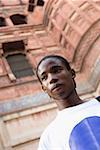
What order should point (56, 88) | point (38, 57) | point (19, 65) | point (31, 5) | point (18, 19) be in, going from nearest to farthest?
1. point (56, 88)
2. point (19, 65)
3. point (38, 57)
4. point (31, 5)
5. point (18, 19)

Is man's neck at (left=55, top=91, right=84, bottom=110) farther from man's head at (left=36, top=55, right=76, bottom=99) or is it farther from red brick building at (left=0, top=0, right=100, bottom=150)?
red brick building at (left=0, top=0, right=100, bottom=150)

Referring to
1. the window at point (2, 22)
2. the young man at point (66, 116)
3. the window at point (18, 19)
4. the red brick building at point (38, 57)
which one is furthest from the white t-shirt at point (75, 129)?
the window at point (18, 19)

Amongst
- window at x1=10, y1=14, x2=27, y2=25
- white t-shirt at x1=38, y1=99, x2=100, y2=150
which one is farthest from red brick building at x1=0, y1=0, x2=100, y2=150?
white t-shirt at x1=38, y1=99, x2=100, y2=150

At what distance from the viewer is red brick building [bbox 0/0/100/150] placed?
7.27 m

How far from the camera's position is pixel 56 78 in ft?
8.93

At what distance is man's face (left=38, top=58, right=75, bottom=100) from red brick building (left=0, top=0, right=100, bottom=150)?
4.12m

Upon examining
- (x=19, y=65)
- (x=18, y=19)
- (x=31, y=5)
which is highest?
(x=31, y=5)

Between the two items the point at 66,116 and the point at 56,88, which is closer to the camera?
the point at 66,116

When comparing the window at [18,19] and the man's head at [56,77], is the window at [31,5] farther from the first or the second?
the man's head at [56,77]

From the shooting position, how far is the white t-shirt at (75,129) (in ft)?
7.39

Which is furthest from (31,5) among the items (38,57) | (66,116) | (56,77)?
(66,116)

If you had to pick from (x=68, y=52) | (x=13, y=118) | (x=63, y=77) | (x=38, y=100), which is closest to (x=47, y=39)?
(x=68, y=52)

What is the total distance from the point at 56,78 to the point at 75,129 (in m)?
0.50

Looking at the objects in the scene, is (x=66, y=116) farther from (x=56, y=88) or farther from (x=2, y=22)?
(x=2, y=22)
